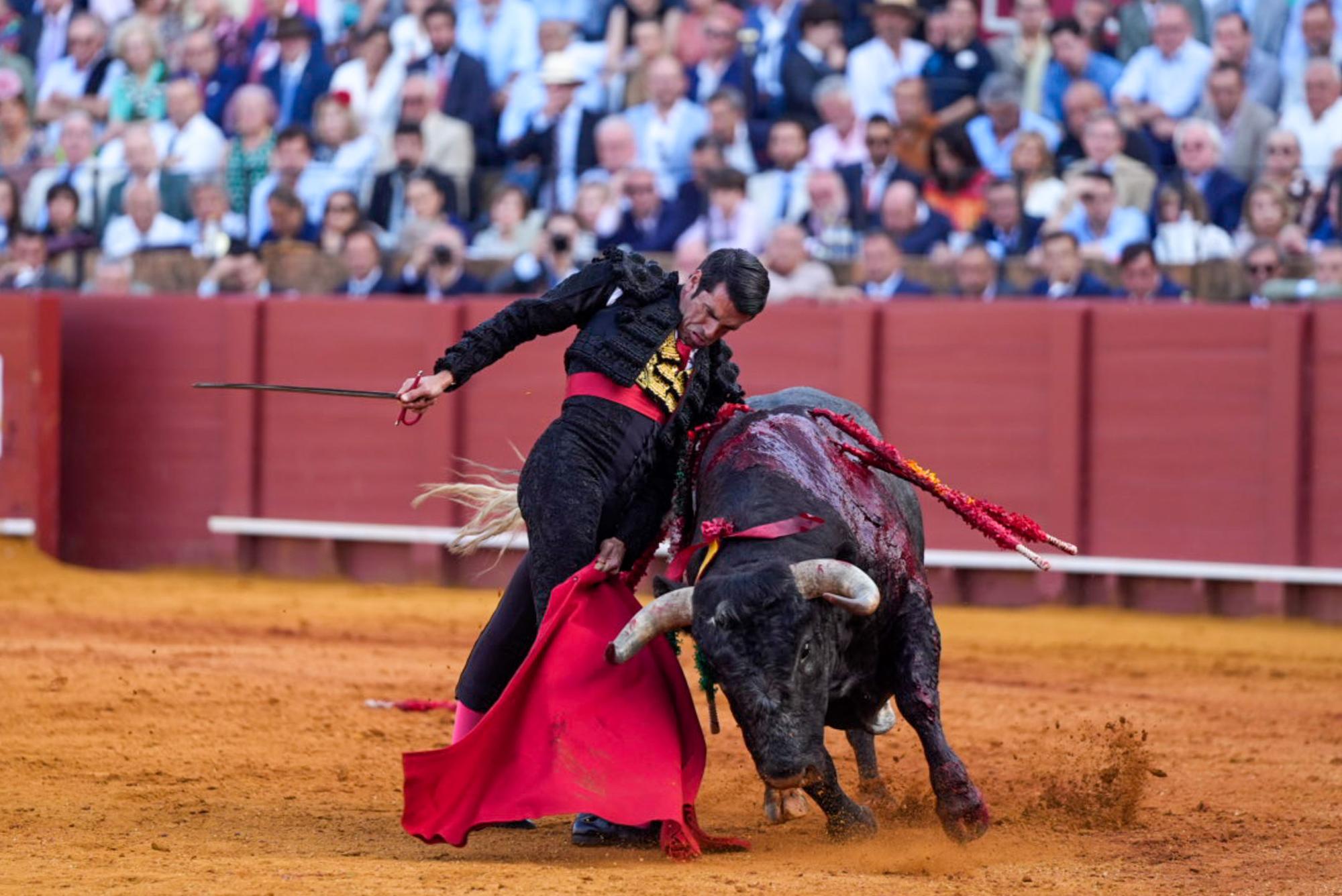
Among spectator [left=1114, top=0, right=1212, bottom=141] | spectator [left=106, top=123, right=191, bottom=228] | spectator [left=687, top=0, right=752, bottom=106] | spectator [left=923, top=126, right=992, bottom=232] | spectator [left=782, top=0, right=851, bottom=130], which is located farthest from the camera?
spectator [left=106, top=123, right=191, bottom=228]

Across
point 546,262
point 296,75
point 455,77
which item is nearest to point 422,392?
point 546,262

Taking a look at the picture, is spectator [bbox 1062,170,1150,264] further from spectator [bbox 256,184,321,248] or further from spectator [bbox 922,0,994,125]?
spectator [bbox 256,184,321,248]

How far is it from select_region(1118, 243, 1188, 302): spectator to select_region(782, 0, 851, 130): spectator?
196 cm

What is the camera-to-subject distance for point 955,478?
8.90 m

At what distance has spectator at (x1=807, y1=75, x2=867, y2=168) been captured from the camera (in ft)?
30.5

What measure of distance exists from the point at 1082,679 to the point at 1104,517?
1942 mm

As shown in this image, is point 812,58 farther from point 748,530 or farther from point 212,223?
point 748,530

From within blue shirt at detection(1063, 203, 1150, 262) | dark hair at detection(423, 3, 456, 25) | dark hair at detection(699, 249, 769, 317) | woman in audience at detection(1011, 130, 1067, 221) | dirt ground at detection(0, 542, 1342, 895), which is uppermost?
dark hair at detection(423, 3, 456, 25)

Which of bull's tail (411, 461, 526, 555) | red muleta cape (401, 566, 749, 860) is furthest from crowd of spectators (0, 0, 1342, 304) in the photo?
red muleta cape (401, 566, 749, 860)

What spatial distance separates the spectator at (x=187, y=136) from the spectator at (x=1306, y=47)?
6133 mm

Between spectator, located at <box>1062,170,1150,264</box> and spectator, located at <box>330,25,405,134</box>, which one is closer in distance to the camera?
spectator, located at <box>1062,170,1150,264</box>

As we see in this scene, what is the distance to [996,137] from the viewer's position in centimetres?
906

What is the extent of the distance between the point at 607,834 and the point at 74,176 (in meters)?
8.28

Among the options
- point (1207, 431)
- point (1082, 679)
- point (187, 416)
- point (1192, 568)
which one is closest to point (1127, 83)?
point (1207, 431)
